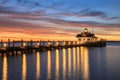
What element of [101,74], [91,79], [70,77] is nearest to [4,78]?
[70,77]

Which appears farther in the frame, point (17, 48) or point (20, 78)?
point (17, 48)

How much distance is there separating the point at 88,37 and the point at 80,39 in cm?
381

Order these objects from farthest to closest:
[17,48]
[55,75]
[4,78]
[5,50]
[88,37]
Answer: [88,37] < [17,48] < [5,50] < [55,75] < [4,78]

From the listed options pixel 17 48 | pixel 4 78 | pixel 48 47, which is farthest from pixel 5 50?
pixel 4 78

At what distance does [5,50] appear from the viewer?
53.9m

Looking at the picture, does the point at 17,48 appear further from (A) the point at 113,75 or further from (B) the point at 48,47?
(A) the point at 113,75

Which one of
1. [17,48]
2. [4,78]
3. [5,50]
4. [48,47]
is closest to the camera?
[4,78]

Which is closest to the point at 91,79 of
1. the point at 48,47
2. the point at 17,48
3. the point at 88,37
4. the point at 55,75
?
the point at 55,75

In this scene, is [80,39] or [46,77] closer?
[46,77]

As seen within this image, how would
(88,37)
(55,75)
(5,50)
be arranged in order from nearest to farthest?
(55,75)
(5,50)
(88,37)

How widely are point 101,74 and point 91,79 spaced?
352 centimetres

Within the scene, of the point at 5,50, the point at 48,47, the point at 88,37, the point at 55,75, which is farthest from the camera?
the point at 88,37

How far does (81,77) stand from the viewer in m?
25.5

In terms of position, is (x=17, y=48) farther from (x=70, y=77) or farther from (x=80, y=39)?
(x=80, y=39)
